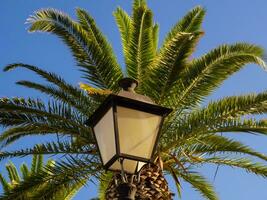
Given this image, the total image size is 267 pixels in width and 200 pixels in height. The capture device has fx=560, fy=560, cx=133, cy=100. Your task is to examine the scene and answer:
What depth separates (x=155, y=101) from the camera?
11.2 meters

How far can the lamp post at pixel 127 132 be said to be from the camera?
441 cm

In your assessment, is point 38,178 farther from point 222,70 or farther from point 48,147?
point 222,70

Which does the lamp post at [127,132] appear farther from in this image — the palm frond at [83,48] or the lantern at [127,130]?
the palm frond at [83,48]

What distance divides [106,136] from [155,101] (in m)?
6.72

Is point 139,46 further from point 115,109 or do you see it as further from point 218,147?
point 115,109

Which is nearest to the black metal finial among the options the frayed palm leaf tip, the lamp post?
the lamp post

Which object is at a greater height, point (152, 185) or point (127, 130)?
point (127, 130)

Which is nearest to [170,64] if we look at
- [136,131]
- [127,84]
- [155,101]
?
[155,101]

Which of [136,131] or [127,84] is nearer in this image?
[136,131]

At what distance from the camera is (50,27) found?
480 inches

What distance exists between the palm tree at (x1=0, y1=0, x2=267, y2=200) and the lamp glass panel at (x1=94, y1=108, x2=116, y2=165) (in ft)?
18.7

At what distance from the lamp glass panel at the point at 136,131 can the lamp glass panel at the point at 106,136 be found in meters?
0.07

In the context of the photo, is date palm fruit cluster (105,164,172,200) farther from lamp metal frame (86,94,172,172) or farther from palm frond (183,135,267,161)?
lamp metal frame (86,94,172,172)

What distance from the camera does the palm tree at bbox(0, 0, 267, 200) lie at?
11.1m
